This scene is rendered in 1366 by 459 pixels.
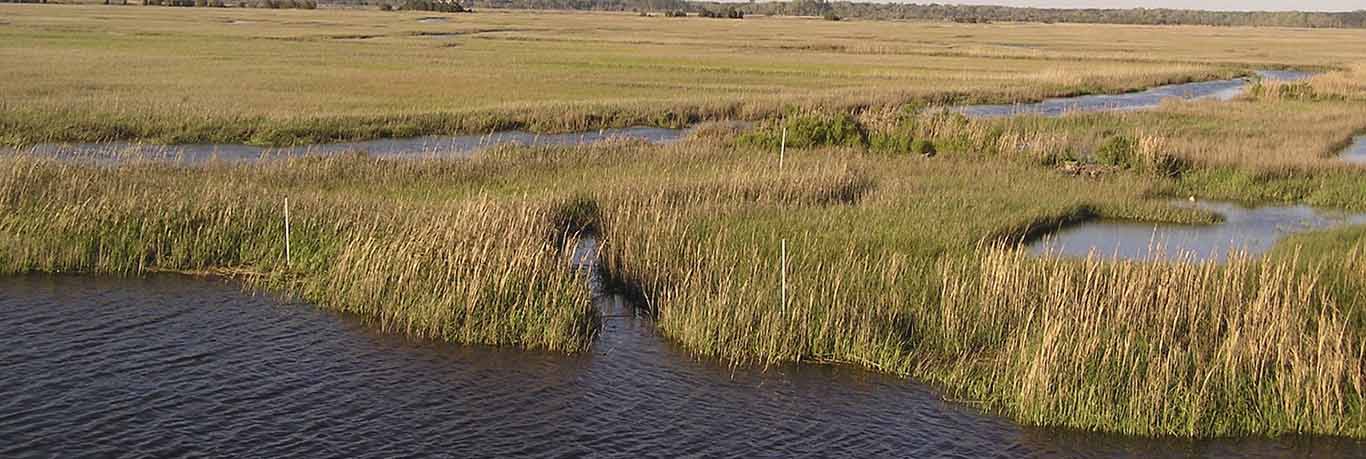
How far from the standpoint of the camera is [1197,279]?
13750 millimetres

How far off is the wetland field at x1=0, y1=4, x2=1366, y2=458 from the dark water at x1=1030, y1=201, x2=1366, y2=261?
153mm

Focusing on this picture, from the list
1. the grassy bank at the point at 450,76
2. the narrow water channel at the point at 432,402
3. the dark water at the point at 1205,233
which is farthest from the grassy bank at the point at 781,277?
the grassy bank at the point at 450,76

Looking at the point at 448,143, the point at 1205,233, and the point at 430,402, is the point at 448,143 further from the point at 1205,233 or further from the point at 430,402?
the point at 430,402

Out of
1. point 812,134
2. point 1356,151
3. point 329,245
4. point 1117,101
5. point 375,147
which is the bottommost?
point 1117,101

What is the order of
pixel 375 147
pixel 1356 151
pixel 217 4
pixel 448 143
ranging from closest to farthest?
pixel 375 147
pixel 448 143
pixel 1356 151
pixel 217 4

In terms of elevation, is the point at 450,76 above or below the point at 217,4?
above

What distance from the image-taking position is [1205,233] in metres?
23.3

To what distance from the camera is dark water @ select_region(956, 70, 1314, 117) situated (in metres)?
49.7

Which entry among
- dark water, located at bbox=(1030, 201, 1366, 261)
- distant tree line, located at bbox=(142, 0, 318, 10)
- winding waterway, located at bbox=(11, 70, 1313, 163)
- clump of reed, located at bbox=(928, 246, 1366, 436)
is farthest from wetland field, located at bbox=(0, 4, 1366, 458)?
distant tree line, located at bbox=(142, 0, 318, 10)

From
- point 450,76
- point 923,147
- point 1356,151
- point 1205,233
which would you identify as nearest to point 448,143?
point 923,147

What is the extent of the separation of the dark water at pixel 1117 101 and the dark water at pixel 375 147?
15.9 metres

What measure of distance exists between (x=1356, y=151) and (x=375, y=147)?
28.5 metres

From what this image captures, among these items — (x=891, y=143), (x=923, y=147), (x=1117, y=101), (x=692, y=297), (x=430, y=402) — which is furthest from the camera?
(x=1117, y=101)

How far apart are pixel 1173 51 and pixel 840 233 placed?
101206mm
